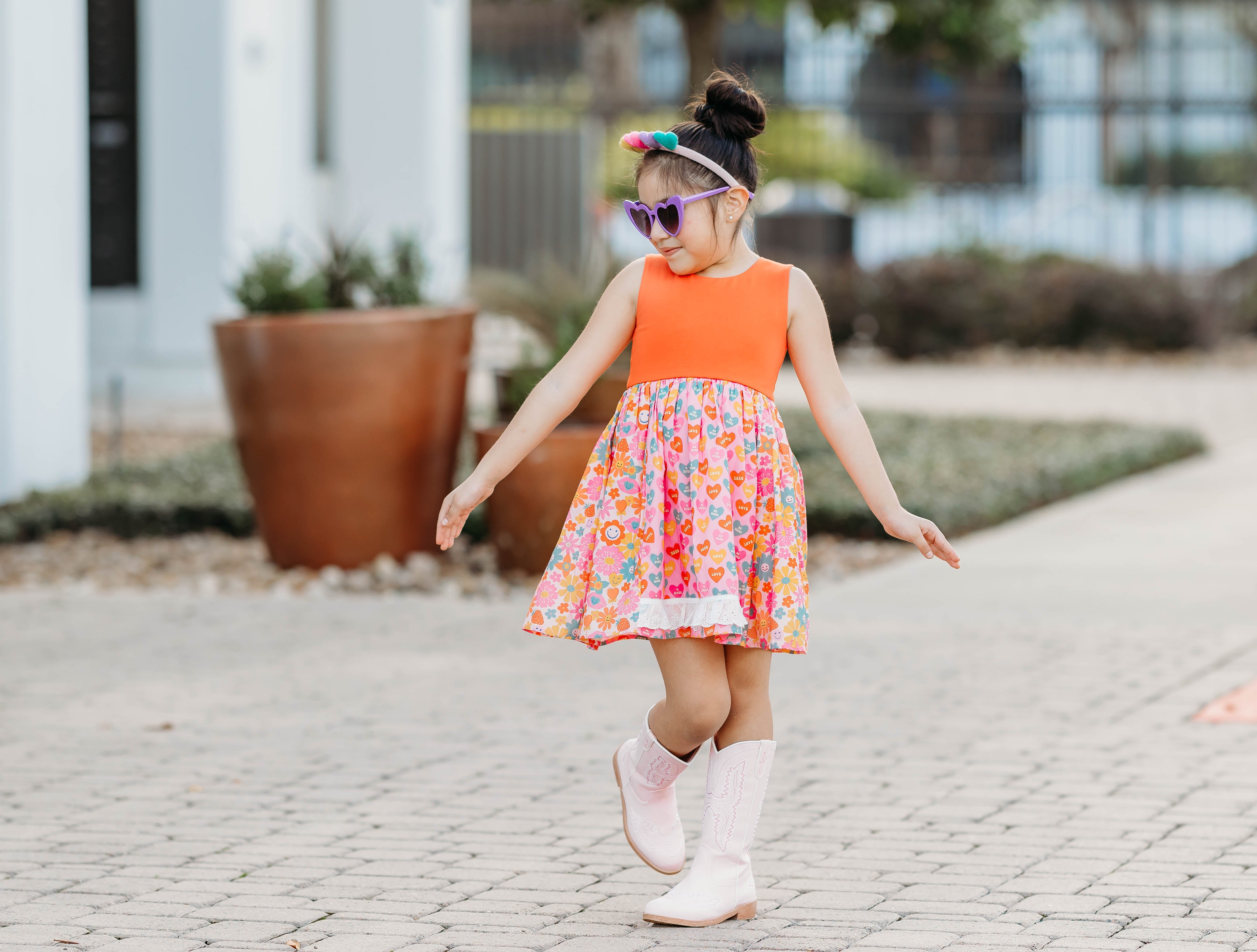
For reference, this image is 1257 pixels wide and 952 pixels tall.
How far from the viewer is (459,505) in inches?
128

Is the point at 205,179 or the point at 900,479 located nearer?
the point at 900,479

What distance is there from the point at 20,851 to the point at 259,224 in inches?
380

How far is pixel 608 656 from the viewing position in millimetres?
5730

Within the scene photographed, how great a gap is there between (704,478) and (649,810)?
0.72 metres

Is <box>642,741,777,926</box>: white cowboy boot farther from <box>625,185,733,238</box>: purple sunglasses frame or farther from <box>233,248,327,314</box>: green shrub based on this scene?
<box>233,248,327,314</box>: green shrub

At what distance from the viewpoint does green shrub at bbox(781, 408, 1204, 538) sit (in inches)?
321

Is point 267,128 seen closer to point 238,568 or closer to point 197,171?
point 197,171

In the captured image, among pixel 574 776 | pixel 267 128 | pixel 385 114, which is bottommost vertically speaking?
pixel 574 776

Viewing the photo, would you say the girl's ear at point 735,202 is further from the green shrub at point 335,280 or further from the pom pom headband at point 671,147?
the green shrub at point 335,280

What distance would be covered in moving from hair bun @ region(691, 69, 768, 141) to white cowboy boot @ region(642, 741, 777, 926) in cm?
117

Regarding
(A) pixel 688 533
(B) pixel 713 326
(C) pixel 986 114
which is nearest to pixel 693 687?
(A) pixel 688 533

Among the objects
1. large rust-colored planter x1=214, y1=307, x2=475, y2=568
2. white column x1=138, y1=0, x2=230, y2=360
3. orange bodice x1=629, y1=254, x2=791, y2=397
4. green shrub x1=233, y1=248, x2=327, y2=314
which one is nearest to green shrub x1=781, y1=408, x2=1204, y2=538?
large rust-colored planter x1=214, y1=307, x2=475, y2=568

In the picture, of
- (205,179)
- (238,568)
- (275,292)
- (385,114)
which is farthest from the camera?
(385,114)

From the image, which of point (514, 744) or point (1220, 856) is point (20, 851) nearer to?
point (514, 744)
